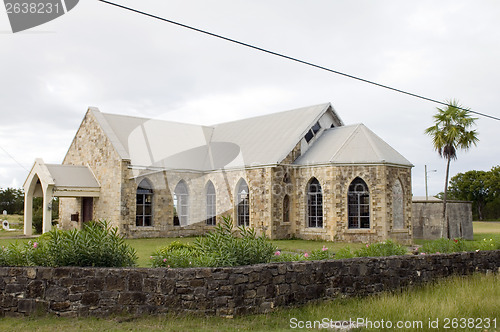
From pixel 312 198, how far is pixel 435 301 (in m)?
15.9

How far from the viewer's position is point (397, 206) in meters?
24.4

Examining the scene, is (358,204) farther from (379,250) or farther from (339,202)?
(379,250)

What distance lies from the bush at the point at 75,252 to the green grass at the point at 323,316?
3.93ft

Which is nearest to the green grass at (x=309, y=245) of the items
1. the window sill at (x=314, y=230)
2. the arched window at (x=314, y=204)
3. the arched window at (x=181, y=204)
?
the window sill at (x=314, y=230)

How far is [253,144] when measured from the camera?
28391 mm

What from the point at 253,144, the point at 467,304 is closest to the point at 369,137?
the point at 253,144

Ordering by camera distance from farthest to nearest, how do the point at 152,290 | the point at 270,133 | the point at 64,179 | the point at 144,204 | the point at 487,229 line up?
the point at 487,229 → the point at 270,133 → the point at 144,204 → the point at 64,179 → the point at 152,290

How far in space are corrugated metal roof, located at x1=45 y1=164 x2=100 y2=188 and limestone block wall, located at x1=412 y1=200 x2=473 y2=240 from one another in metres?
19.1

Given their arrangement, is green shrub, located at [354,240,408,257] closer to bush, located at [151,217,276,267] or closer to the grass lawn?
the grass lawn

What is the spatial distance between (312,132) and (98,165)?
12.6m

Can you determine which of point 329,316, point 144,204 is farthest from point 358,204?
point 329,316

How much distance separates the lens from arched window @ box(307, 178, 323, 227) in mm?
25109

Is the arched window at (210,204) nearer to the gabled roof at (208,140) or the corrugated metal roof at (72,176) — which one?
the gabled roof at (208,140)

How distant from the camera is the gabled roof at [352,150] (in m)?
24.1
